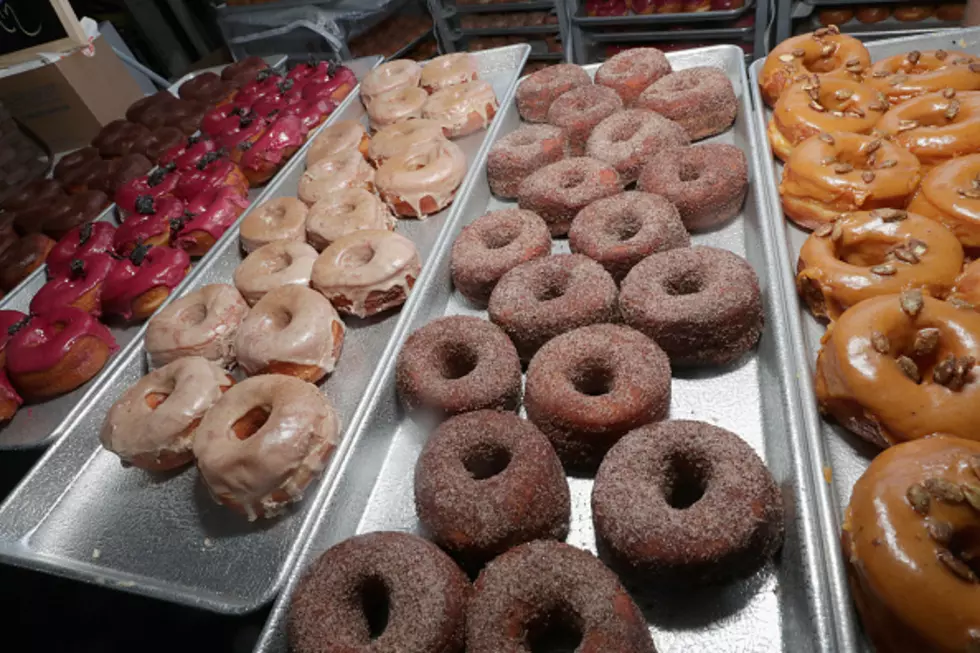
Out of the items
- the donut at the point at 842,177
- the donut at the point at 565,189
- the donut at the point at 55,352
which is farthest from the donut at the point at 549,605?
the donut at the point at 55,352

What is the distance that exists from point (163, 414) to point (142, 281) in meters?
1.05

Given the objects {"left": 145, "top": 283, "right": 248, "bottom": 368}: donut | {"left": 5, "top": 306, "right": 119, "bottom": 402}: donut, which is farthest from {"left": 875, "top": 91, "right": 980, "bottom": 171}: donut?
{"left": 5, "top": 306, "right": 119, "bottom": 402}: donut

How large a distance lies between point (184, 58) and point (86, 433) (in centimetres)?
611

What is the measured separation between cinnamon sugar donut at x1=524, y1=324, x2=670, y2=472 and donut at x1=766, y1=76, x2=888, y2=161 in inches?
58.5

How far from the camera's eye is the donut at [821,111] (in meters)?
2.75

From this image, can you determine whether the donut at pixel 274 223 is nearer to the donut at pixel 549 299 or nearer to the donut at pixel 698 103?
the donut at pixel 549 299

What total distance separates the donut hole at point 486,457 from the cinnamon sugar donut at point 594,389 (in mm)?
194

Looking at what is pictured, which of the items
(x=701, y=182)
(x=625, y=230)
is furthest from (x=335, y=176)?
(x=701, y=182)

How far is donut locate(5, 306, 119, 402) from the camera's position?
2.77 m

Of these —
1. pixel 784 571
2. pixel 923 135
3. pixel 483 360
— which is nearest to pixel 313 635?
pixel 483 360

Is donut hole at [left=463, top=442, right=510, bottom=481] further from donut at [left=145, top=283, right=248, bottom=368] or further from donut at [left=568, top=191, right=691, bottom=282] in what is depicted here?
donut at [left=145, top=283, right=248, bottom=368]

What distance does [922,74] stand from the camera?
2912mm

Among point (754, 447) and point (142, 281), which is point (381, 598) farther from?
point (142, 281)

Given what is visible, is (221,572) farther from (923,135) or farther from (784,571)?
(923,135)
